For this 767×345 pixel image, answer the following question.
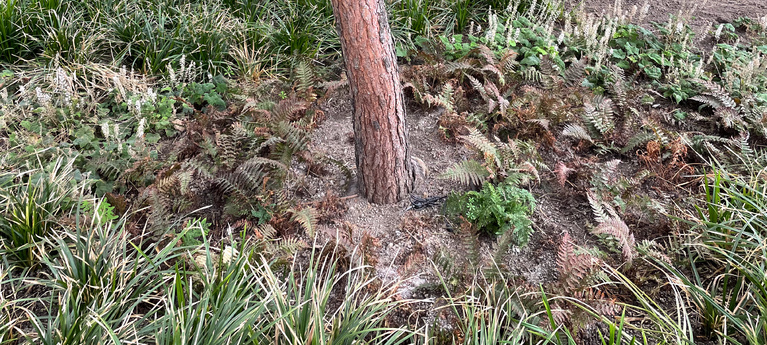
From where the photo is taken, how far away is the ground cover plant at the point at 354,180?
2.51 metres

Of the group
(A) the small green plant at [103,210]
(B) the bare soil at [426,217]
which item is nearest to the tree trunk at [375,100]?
(B) the bare soil at [426,217]

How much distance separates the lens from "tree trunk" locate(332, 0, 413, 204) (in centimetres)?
274

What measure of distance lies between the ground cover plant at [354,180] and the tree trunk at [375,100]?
202 millimetres

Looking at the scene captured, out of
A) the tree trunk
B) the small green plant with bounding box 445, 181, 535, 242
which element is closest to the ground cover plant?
the small green plant with bounding box 445, 181, 535, 242

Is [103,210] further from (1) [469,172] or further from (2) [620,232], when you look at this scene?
(2) [620,232]

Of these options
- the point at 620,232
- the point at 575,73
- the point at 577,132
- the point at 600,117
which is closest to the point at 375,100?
the point at 620,232

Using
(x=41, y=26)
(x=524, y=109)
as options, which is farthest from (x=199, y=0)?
Result: (x=524, y=109)

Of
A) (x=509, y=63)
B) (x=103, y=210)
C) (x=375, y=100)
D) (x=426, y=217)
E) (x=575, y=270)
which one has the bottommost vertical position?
(x=426, y=217)

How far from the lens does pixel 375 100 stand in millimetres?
2949

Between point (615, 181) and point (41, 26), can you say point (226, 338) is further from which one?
point (41, 26)

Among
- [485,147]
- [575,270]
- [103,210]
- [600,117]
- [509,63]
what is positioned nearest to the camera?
[575,270]

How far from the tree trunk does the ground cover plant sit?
0.20 metres

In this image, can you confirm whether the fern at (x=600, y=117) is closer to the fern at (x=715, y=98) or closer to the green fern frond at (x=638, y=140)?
the green fern frond at (x=638, y=140)

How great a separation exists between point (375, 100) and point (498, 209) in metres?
0.96
